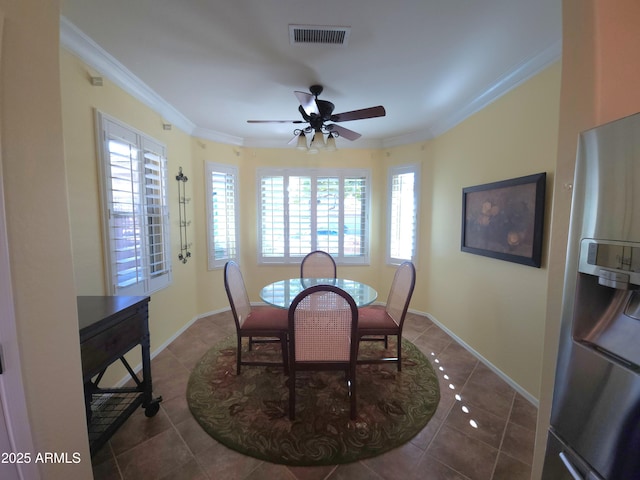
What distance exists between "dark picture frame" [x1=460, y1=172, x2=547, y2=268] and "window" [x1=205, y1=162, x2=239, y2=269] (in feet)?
10.3

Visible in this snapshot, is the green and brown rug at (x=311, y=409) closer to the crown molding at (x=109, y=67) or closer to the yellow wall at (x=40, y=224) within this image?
the yellow wall at (x=40, y=224)

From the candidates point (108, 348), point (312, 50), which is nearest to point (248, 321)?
point (108, 348)

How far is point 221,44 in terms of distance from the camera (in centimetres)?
169

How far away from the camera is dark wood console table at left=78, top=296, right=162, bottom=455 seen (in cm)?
126

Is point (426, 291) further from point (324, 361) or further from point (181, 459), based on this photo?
point (181, 459)

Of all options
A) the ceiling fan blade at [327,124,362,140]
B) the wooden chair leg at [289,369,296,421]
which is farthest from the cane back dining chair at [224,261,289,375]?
the ceiling fan blade at [327,124,362,140]

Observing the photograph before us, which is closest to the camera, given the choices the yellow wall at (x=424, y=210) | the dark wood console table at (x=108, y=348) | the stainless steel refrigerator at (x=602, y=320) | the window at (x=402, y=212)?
the stainless steel refrigerator at (x=602, y=320)

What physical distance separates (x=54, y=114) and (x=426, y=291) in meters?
3.90

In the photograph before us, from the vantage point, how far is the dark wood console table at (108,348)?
126 cm

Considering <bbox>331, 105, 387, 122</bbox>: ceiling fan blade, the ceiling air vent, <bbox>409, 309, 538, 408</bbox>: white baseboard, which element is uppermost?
the ceiling air vent

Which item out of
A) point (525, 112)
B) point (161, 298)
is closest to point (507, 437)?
point (525, 112)

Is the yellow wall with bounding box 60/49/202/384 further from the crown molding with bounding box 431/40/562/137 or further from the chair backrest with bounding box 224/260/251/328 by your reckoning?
the crown molding with bounding box 431/40/562/137

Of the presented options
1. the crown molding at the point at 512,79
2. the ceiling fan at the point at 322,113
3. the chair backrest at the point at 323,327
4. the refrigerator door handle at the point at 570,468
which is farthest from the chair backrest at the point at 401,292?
the crown molding at the point at 512,79

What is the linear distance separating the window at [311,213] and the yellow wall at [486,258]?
1.00 meters
